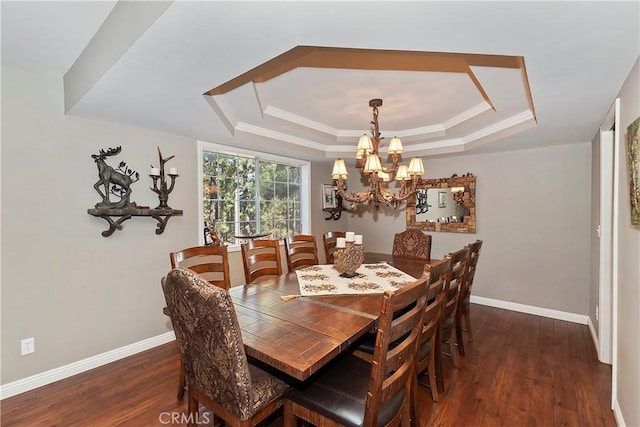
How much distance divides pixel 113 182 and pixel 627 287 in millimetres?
3895

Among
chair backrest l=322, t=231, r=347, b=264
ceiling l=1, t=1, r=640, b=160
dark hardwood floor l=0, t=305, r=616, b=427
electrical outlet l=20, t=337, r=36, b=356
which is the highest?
ceiling l=1, t=1, r=640, b=160

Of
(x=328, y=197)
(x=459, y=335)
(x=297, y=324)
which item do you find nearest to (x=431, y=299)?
(x=297, y=324)

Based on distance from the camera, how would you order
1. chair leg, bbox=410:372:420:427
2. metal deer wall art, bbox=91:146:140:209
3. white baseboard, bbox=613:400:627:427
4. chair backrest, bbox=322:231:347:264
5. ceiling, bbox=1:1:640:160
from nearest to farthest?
ceiling, bbox=1:1:640:160, chair leg, bbox=410:372:420:427, white baseboard, bbox=613:400:627:427, metal deer wall art, bbox=91:146:140:209, chair backrest, bbox=322:231:347:264

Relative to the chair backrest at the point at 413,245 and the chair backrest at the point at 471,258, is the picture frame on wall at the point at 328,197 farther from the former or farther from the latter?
the chair backrest at the point at 471,258

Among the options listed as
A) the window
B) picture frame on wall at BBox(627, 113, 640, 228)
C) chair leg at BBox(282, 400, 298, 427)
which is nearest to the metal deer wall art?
the window

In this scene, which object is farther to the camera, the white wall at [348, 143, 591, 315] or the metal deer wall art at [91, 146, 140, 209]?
the white wall at [348, 143, 591, 315]

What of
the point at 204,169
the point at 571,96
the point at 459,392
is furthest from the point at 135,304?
the point at 571,96

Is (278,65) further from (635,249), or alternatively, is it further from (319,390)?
(635,249)

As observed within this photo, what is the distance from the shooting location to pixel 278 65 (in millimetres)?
2295

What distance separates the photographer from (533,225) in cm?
388

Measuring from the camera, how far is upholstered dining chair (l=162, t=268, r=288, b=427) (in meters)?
1.23

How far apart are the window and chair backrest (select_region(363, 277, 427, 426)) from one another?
2783 mm

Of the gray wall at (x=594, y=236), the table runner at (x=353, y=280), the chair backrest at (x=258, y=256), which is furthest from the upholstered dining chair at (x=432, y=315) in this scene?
the gray wall at (x=594, y=236)

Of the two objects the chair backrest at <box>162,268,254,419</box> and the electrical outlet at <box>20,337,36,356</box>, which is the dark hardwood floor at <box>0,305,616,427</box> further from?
the chair backrest at <box>162,268,254,419</box>
